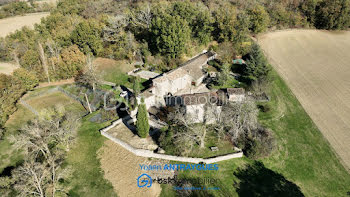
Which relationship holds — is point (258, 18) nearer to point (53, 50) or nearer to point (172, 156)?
point (172, 156)

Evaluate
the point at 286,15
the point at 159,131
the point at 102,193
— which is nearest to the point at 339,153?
→ the point at 159,131

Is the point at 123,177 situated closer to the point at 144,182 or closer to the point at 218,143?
the point at 144,182

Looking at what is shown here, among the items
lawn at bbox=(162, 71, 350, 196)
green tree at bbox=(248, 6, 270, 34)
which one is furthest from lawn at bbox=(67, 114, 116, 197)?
green tree at bbox=(248, 6, 270, 34)

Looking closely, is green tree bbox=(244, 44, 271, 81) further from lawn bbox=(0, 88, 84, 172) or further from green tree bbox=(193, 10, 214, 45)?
lawn bbox=(0, 88, 84, 172)

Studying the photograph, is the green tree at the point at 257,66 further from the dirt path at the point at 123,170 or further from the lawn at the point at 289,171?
the dirt path at the point at 123,170

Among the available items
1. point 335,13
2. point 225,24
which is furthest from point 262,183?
point 335,13
